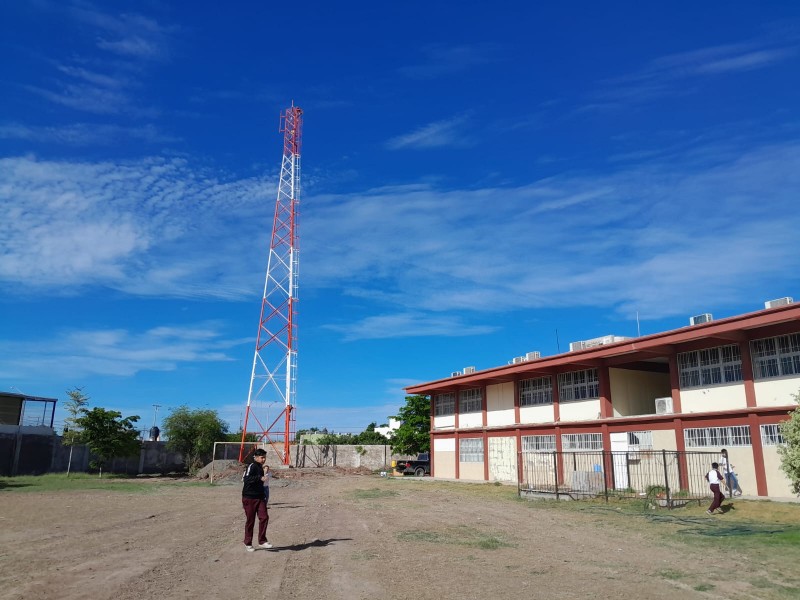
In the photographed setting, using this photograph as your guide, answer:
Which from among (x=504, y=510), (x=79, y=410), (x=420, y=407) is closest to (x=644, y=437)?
(x=504, y=510)

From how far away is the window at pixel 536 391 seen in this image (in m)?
33.8

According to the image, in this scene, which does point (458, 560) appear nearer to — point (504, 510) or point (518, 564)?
point (518, 564)

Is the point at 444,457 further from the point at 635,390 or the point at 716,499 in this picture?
the point at 716,499

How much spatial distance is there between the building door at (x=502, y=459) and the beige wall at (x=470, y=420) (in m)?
1.91

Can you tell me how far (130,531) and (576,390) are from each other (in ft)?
76.8

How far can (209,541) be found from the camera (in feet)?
41.0

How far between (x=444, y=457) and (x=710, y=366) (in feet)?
71.6

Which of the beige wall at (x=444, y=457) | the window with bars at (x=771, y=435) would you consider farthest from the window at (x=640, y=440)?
the beige wall at (x=444, y=457)

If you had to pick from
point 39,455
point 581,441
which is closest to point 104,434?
point 39,455

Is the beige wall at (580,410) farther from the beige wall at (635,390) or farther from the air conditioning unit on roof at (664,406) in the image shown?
the air conditioning unit on roof at (664,406)

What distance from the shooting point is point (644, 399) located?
102ft

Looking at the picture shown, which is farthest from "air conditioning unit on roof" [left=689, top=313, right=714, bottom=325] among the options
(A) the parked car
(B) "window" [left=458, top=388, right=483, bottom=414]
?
(A) the parked car

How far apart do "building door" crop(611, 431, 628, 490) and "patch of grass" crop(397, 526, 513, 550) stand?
14822 millimetres

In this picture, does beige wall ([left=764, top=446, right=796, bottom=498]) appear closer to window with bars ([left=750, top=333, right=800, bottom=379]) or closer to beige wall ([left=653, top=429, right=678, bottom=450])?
window with bars ([left=750, top=333, right=800, bottom=379])
